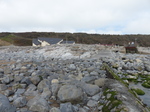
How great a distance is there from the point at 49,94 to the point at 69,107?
1156 mm

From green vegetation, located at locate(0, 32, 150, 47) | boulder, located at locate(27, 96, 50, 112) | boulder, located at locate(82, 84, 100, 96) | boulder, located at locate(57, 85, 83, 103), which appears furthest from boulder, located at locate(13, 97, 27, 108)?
green vegetation, located at locate(0, 32, 150, 47)

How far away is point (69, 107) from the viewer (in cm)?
318

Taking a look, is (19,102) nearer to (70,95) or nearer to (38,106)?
(38,106)

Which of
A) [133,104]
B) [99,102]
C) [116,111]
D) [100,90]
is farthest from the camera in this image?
[100,90]

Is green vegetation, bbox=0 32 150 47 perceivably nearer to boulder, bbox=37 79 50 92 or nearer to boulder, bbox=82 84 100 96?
boulder, bbox=37 79 50 92

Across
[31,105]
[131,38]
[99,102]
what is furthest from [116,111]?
[131,38]

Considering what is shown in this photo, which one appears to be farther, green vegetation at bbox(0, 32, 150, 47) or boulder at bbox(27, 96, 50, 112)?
green vegetation at bbox(0, 32, 150, 47)

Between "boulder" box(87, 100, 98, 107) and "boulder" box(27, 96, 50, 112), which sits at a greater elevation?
"boulder" box(27, 96, 50, 112)

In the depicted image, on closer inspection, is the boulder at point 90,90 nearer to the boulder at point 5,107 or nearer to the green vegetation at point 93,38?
the boulder at point 5,107

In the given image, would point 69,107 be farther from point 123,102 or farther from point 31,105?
point 123,102

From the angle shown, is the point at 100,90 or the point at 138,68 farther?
the point at 138,68

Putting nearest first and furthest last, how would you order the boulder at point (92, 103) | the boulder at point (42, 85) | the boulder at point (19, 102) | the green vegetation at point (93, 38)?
the boulder at point (19, 102)
the boulder at point (92, 103)
the boulder at point (42, 85)
the green vegetation at point (93, 38)

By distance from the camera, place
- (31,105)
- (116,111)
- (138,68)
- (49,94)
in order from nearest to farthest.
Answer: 1. (116,111)
2. (31,105)
3. (49,94)
4. (138,68)

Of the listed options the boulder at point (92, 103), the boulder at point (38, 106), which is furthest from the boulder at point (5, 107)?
the boulder at point (92, 103)
